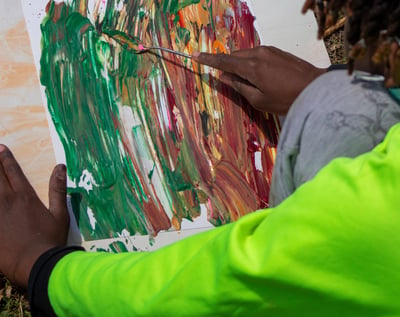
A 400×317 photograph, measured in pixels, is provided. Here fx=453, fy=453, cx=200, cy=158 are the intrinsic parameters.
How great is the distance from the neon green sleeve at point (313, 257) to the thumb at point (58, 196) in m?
0.53

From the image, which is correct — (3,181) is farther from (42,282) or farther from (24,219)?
(42,282)

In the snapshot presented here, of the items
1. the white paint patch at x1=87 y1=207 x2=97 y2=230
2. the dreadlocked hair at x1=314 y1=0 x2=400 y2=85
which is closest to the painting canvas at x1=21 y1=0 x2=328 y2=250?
the white paint patch at x1=87 y1=207 x2=97 y2=230

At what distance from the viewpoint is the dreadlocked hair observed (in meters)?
0.69

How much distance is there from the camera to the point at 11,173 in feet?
4.05

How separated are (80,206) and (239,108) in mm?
528

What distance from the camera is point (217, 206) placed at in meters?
1.27

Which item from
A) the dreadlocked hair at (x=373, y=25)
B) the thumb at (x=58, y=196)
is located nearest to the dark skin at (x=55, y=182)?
the thumb at (x=58, y=196)

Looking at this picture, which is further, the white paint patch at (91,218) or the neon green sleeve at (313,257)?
the white paint patch at (91,218)

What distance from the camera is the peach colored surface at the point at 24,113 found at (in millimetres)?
1257

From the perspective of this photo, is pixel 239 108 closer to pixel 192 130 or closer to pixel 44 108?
pixel 192 130

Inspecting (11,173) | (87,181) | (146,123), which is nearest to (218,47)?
(146,123)

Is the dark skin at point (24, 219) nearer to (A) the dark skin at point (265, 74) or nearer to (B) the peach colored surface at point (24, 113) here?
(B) the peach colored surface at point (24, 113)

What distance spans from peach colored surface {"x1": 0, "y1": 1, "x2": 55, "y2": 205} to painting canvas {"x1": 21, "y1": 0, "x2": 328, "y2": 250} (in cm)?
4

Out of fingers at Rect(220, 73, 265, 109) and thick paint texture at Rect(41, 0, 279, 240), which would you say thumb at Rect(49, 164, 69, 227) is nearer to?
thick paint texture at Rect(41, 0, 279, 240)
